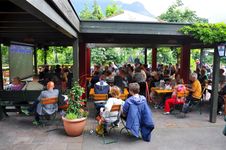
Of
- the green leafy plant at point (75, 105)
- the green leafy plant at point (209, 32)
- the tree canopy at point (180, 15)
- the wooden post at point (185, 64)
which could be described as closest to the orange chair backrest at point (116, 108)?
the green leafy plant at point (75, 105)

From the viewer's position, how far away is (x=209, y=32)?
5.91m

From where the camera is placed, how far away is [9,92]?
6031 millimetres

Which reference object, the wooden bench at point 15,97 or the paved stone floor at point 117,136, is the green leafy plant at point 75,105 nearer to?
the paved stone floor at point 117,136

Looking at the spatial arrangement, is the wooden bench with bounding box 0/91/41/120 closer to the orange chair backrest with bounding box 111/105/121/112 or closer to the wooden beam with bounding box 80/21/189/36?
the wooden beam with bounding box 80/21/189/36

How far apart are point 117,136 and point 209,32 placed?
140 inches

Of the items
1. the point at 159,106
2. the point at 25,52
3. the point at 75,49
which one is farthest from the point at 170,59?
the point at 75,49

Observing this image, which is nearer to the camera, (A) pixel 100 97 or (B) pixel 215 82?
(B) pixel 215 82

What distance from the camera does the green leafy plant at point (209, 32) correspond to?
5.86 meters

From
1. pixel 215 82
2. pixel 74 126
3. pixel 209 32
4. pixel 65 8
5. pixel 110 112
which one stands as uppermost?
pixel 65 8

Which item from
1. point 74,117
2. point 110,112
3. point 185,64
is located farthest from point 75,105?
point 185,64

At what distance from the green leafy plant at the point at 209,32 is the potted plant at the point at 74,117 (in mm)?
3435

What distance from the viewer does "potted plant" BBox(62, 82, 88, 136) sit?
494 centimetres

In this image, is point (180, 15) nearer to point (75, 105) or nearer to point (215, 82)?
point (215, 82)

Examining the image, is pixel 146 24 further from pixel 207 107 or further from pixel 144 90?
pixel 207 107
